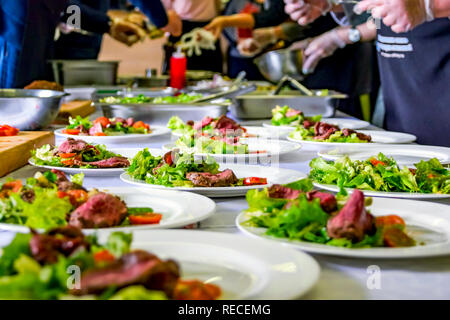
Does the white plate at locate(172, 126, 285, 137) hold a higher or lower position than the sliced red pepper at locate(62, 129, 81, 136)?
lower

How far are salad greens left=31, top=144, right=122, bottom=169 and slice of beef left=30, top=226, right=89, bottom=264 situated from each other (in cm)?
79

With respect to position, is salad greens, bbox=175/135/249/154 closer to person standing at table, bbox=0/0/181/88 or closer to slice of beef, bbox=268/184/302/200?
slice of beef, bbox=268/184/302/200

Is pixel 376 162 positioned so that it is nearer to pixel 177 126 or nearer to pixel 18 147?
pixel 18 147

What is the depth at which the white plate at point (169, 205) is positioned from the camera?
92cm

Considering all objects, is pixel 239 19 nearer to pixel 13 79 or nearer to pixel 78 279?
pixel 13 79

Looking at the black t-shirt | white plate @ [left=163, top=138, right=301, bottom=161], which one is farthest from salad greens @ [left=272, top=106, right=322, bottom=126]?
the black t-shirt

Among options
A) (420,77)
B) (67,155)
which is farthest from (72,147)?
(420,77)

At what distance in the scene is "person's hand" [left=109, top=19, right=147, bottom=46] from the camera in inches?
196

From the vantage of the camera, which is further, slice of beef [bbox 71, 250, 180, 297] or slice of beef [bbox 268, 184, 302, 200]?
slice of beef [bbox 268, 184, 302, 200]

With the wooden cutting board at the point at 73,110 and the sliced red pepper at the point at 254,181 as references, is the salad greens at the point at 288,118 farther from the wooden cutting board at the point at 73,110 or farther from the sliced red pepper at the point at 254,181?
the sliced red pepper at the point at 254,181

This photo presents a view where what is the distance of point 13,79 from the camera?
3.75m

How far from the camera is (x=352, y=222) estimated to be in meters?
0.83

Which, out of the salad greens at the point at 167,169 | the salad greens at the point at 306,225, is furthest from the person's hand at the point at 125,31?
the salad greens at the point at 306,225
